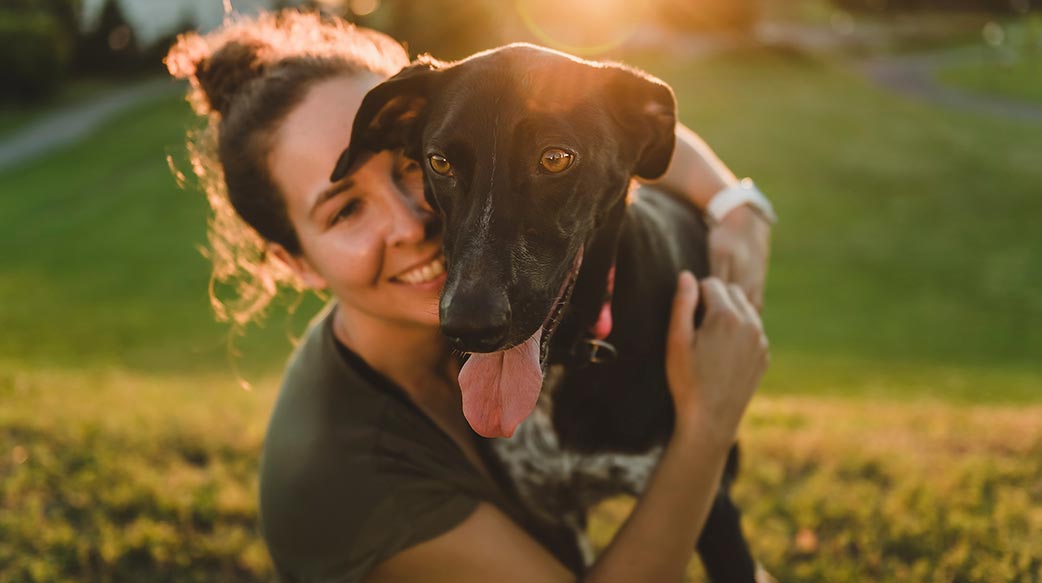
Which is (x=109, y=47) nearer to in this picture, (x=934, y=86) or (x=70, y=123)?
(x=70, y=123)

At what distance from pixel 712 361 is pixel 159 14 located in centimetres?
2588

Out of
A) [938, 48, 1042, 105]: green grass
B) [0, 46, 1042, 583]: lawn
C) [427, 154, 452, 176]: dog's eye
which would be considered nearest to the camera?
[427, 154, 452, 176]: dog's eye

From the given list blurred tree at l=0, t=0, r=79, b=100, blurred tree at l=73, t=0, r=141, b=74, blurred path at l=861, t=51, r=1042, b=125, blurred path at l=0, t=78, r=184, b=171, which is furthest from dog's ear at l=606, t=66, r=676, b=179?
blurred tree at l=73, t=0, r=141, b=74

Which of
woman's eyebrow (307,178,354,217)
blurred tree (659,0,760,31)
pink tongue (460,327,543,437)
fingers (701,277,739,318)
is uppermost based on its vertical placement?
woman's eyebrow (307,178,354,217)

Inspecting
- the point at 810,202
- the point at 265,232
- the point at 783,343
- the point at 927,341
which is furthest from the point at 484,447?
the point at 810,202

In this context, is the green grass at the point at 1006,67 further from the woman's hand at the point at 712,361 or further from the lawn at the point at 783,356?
the woman's hand at the point at 712,361

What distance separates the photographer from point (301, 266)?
3008 mm

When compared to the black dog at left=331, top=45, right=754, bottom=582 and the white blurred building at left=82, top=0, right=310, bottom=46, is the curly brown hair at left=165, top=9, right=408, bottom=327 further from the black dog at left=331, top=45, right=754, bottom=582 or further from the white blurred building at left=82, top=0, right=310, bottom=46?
the white blurred building at left=82, top=0, right=310, bottom=46

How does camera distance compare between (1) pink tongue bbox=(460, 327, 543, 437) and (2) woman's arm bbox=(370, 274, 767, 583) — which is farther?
(2) woman's arm bbox=(370, 274, 767, 583)

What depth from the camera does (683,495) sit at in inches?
99.0

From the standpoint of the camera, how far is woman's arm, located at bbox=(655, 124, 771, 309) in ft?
10.3

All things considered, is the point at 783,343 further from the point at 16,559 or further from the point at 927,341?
the point at 16,559

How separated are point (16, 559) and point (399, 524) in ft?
6.86

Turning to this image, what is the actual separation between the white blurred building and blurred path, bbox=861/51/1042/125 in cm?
1988
